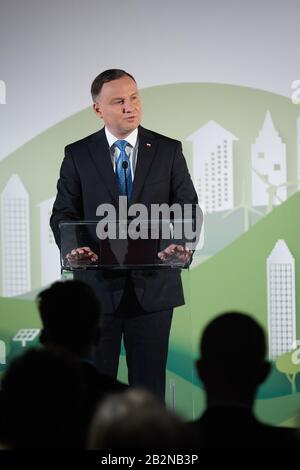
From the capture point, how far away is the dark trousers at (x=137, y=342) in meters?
3.82

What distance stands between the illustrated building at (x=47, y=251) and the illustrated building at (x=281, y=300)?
1364 mm

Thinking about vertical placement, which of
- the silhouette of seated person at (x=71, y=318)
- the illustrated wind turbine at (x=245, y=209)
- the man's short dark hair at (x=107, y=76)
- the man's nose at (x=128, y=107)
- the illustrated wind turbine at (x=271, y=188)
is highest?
the man's short dark hair at (x=107, y=76)

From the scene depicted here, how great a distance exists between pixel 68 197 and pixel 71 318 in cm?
175

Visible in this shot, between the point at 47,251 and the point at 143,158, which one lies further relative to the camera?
the point at 47,251

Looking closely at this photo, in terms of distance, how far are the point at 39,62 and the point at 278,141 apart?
1610 millimetres

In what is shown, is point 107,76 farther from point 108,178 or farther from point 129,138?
point 108,178

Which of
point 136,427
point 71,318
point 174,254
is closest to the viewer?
point 136,427

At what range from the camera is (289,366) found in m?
5.62

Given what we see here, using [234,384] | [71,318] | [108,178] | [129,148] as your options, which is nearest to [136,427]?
[234,384]

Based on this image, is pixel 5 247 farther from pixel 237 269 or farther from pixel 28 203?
pixel 237 269

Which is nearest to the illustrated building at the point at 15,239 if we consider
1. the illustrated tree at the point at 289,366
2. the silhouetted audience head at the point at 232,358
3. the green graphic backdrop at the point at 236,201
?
the green graphic backdrop at the point at 236,201

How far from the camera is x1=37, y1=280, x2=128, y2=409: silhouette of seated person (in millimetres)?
2869

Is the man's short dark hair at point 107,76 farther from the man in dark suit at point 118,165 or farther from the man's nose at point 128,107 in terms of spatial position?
the man's nose at point 128,107

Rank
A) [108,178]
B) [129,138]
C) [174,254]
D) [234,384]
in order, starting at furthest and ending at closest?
[129,138]
[108,178]
[174,254]
[234,384]
